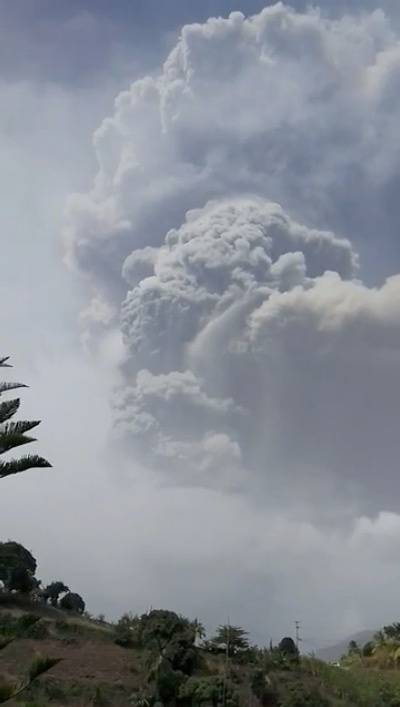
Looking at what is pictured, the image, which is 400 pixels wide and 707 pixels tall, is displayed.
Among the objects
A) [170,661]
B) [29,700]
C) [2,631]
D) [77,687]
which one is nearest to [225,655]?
[170,661]

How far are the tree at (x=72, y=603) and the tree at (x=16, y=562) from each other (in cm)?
331

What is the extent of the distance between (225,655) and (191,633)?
10.4ft

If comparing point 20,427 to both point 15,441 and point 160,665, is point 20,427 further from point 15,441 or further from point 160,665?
point 160,665

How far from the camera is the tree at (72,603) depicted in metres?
55.9

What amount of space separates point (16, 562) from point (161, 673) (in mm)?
15235

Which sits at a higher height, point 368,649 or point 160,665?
point 368,649

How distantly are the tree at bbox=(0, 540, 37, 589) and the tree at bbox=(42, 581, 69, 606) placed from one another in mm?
1814

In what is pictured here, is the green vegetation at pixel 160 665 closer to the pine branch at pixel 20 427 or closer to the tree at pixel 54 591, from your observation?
the tree at pixel 54 591

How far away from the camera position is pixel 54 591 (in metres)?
56.6

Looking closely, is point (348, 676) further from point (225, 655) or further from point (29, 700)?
point (29, 700)

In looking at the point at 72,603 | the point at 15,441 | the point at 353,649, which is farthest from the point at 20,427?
the point at 353,649

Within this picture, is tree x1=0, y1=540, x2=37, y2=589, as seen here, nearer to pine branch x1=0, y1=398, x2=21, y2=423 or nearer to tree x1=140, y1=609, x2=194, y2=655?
tree x1=140, y1=609, x2=194, y2=655

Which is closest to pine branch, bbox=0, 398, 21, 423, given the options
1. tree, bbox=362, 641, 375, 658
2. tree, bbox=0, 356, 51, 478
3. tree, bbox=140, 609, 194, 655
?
tree, bbox=0, 356, 51, 478

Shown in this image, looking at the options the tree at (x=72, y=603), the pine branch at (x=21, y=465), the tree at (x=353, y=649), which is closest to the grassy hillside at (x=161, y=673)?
the tree at (x=72, y=603)
